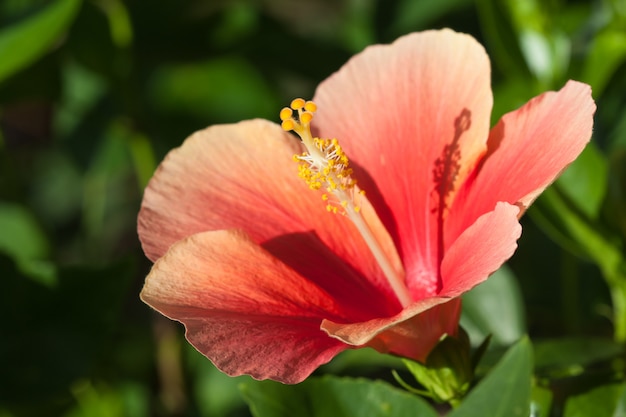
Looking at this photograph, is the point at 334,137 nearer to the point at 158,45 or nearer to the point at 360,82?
the point at 360,82

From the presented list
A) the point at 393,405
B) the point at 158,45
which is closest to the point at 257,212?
the point at 393,405

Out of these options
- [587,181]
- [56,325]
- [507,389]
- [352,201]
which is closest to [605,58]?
[587,181]

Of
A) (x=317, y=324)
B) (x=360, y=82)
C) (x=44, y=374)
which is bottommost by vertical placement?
(x=44, y=374)

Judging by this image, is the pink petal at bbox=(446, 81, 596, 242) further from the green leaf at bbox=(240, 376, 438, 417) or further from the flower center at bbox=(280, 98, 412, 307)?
the green leaf at bbox=(240, 376, 438, 417)

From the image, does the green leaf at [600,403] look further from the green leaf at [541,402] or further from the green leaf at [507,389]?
the green leaf at [507,389]

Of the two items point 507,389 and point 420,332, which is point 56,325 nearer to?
point 420,332

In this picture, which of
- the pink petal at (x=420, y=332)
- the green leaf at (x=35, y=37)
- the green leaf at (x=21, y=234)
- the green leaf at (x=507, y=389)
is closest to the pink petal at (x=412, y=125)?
the pink petal at (x=420, y=332)

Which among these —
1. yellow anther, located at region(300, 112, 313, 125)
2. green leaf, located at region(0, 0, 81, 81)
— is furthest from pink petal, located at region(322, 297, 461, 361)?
green leaf, located at region(0, 0, 81, 81)
